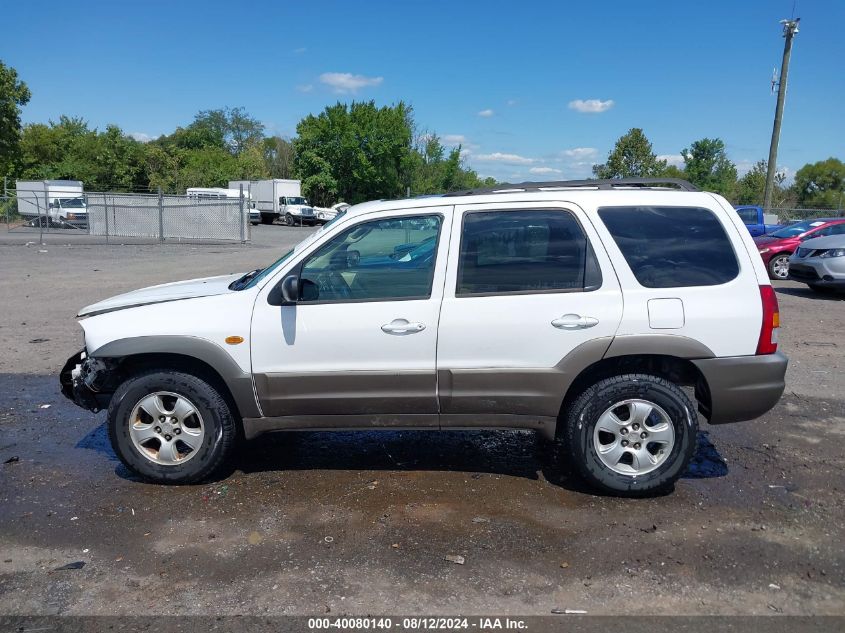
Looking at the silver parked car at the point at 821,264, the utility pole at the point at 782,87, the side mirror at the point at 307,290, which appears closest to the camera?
the side mirror at the point at 307,290

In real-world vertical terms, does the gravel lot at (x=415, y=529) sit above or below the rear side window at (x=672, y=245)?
below

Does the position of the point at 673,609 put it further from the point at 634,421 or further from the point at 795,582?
the point at 634,421

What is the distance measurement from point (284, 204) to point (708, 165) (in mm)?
29421

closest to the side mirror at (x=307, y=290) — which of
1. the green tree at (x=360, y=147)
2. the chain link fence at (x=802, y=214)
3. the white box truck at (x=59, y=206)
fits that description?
the white box truck at (x=59, y=206)

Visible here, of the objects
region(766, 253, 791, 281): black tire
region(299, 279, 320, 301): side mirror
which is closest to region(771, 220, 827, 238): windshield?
region(766, 253, 791, 281): black tire

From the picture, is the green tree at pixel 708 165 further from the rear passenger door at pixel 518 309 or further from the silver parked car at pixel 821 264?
the rear passenger door at pixel 518 309

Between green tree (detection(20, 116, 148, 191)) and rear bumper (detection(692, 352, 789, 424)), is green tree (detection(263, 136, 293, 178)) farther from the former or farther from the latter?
rear bumper (detection(692, 352, 789, 424))

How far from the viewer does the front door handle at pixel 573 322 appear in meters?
4.17

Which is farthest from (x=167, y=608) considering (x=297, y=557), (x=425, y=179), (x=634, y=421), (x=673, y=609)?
(x=425, y=179)

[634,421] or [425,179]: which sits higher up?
[425,179]

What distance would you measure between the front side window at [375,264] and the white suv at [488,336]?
1cm

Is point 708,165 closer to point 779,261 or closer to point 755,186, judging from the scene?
point 755,186

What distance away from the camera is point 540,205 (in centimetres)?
435

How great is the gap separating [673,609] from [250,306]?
9.55 ft
